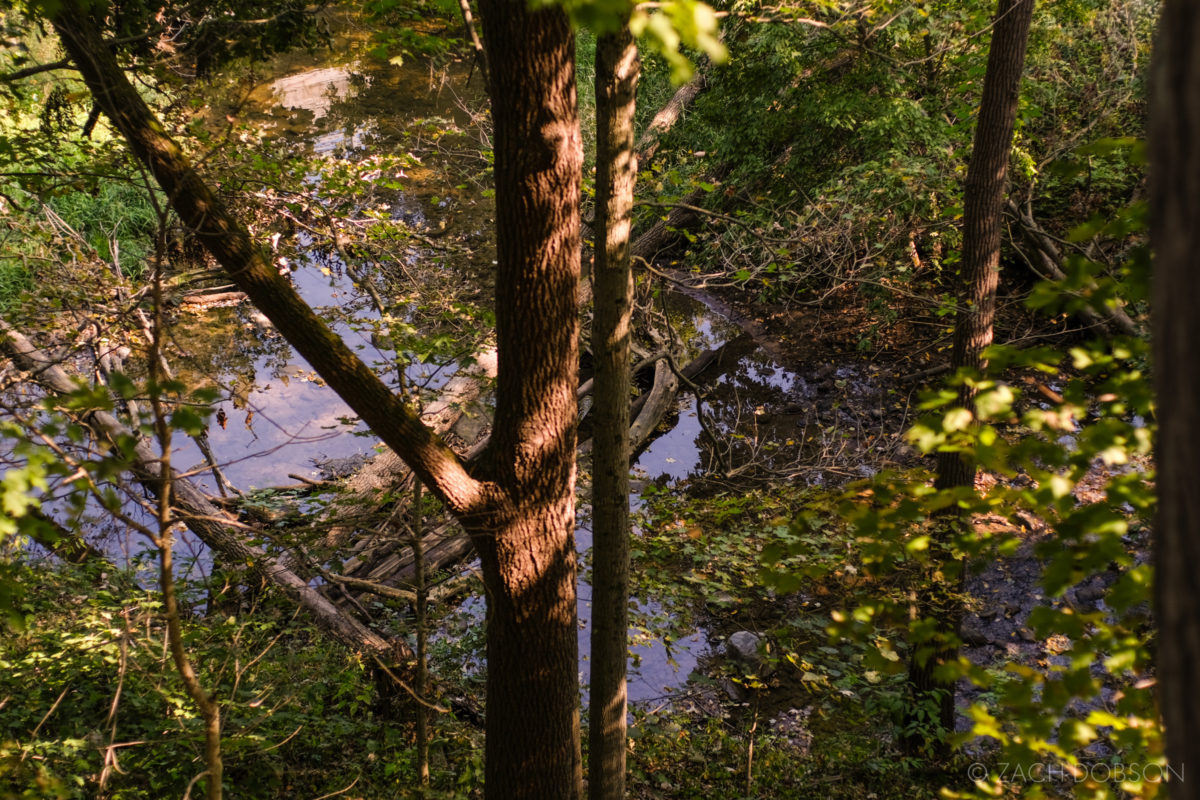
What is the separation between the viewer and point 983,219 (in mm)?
4996

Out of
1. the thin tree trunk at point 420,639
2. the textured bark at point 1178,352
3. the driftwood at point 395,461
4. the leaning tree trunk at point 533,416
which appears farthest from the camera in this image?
the driftwood at point 395,461

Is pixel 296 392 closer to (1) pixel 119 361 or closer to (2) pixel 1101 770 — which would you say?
(1) pixel 119 361

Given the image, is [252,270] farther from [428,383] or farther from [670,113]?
[670,113]

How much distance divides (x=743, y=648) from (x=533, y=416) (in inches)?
173

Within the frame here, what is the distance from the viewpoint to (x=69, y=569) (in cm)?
A: 526

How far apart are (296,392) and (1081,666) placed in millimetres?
9315

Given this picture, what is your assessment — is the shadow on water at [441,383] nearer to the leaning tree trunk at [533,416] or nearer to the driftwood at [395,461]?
the driftwood at [395,461]

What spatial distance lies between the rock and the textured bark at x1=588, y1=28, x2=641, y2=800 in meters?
2.61

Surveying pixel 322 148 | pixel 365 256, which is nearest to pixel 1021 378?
pixel 365 256


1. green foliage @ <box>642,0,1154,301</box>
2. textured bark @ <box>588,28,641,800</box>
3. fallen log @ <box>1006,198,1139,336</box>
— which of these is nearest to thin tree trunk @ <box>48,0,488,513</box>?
textured bark @ <box>588,28,641,800</box>

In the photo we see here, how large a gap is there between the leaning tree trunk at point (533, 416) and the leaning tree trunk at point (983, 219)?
2.73 m

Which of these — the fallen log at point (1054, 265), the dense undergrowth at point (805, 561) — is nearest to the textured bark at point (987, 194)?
the dense undergrowth at point (805, 561)

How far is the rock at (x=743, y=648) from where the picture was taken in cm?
635

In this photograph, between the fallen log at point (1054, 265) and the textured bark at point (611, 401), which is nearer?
the textured bark at point (611, 401)
